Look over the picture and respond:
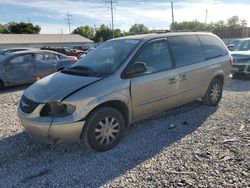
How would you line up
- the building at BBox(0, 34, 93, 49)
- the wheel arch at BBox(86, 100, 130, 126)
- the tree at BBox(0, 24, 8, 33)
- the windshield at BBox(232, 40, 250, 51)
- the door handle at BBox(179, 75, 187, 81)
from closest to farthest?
the wheel arch at BBox(86, 100, 130, 126) → the door handle at BBox(179, 75, 187, 81) → the windshield at BBox(232, 40, 250, 51) → the building at BBox(0, 34, 93, 49) → the tree at BBox(0, 24, 8, 33)

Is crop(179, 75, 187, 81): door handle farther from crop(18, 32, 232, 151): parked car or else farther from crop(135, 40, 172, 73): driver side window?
crop(135, 40, 172, 73): driver side window

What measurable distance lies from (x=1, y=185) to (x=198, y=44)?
459 cm

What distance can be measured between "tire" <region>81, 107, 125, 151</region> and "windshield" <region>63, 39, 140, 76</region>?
2.26ft

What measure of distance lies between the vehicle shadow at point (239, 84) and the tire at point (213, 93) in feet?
7.19

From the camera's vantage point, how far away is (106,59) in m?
4.74

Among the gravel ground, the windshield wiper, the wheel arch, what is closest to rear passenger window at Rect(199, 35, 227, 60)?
the gravel ground

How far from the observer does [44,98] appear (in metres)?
3.83

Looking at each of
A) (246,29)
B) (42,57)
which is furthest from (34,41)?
(42,57)

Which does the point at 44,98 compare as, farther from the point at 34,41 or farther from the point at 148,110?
the point at 34,41

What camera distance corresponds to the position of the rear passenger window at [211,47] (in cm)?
587

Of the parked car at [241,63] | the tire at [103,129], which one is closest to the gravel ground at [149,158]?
the tire at [103,129]

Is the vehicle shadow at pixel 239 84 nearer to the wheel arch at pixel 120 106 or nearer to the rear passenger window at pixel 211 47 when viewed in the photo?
the rear passenger window at pixel 211 47

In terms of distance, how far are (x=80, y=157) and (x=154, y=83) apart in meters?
1.79

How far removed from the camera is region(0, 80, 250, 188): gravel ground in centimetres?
335
